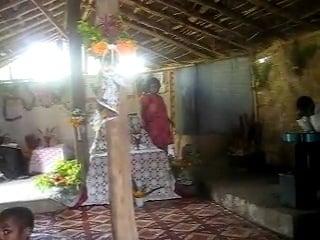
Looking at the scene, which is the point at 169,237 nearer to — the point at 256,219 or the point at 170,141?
the point at 256,219

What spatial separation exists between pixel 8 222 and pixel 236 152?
20.9 ft

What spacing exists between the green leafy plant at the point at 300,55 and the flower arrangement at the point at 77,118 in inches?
115

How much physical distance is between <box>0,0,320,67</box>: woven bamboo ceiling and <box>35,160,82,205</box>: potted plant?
213 centimetres

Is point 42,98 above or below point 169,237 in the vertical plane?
above

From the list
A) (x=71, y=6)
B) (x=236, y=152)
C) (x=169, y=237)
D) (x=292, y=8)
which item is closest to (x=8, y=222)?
(x=169, y=237)

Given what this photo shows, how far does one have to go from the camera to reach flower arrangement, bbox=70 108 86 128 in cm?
684

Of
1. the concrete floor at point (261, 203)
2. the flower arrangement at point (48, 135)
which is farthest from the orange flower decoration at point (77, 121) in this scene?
the flower arrangement at point (48, 135)

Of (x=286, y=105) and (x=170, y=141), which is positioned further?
(x=286, y=105)

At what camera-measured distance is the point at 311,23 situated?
22.0 ft

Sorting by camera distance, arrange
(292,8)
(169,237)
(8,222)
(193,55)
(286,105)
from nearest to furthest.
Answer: (8,222)
(169,237)
(292,8)
(286,105)
(193,55)

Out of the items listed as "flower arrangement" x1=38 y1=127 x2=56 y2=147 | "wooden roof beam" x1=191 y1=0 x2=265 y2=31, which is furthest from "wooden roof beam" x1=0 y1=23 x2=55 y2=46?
"wooden roof beam" x1=191 y1=0 x2=265 y2=31

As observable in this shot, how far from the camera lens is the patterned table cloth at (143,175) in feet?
22.4

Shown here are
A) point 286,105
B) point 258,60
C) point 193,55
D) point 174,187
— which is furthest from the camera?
point 193,55

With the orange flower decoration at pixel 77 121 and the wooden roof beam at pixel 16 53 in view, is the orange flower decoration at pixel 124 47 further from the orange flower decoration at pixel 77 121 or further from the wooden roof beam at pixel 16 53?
the wooden roof beam at pixel 16 53
